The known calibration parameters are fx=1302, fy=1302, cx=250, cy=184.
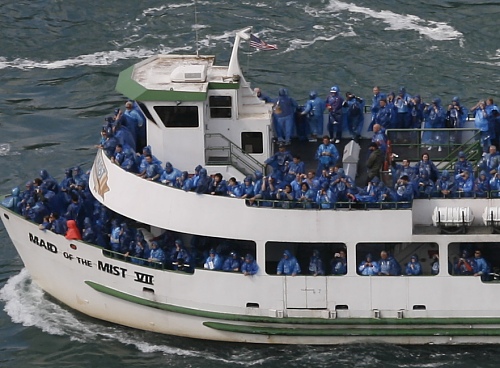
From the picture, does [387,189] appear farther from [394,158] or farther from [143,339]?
[143,339]

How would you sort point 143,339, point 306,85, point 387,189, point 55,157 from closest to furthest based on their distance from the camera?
point 387,189 → point 143,339 → point 55,157 → point 306,85

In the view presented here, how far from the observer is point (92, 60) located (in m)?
49.1

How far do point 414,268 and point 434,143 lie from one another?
3.53 m

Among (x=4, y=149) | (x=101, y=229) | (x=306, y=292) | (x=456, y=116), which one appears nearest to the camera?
(x=306, y=292)

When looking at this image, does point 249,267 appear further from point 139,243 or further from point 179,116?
point 179,116

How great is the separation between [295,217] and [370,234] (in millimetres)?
1689

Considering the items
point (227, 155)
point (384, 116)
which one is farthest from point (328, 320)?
point (384, 116)

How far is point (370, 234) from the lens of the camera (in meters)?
28.4

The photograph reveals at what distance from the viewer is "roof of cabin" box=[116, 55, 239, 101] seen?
2911 cm

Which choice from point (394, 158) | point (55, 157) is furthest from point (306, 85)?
point (394, 158)

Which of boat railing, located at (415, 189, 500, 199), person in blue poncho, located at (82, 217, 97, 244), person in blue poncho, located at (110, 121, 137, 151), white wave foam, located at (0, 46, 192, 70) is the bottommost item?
person in blue poncho, located at (82, 217, 97, 244)

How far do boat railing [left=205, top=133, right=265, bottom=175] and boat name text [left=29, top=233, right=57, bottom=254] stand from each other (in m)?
4.16

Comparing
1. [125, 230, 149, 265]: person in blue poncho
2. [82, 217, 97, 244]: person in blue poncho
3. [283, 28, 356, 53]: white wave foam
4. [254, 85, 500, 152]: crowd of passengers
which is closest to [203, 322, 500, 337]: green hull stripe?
[125, 230, 149, 265]: person in blue poncho

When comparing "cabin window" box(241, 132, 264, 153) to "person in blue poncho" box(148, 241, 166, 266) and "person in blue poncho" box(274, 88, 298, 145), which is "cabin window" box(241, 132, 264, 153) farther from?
"person in blue poncho" box(148, 241, 166, 266)
